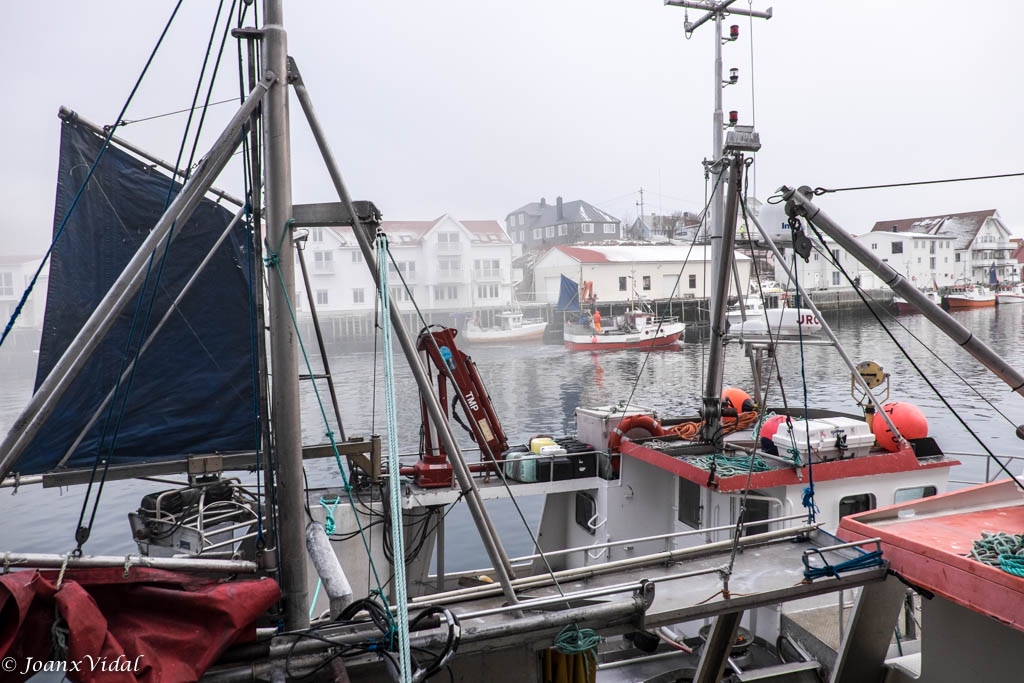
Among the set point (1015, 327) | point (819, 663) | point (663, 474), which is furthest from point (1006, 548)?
point (1015, 327)

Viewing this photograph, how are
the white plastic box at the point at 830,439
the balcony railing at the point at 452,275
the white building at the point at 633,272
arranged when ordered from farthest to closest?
the balcony railing at the point at 452,275 → the white building at the point at 633,272 → the white plastic box at the point at 830,439

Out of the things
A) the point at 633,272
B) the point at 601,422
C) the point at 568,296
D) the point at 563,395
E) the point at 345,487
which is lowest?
the point at 563,395

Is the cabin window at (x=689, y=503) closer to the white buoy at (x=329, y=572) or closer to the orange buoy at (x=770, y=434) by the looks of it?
the orange buoy at (x=770, y=434)

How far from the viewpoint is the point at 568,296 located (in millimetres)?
65125

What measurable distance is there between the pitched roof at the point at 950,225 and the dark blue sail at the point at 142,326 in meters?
92.8

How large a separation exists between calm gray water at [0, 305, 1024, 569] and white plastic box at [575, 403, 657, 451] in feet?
6.33

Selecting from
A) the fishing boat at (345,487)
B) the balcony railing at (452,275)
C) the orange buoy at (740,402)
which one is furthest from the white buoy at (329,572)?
the balcony railing at (452,275)

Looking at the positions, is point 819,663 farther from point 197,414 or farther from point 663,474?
point 197,414

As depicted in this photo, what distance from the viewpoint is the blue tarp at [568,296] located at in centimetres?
6469

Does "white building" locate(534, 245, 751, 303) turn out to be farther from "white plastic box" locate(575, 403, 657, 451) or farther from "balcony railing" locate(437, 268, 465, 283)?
"white plastic box" locate(575, 403, 657, 451)

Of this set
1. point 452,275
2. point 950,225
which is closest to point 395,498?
point 452,275

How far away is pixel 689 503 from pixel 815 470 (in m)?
1.89

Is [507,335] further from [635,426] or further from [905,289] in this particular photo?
[905,289]

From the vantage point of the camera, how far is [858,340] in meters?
52.4
